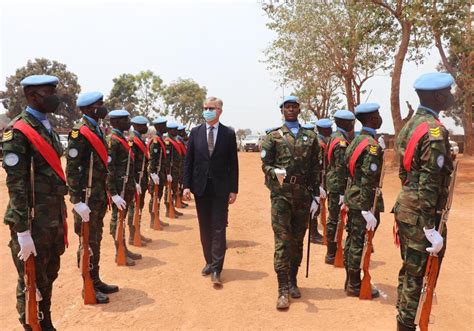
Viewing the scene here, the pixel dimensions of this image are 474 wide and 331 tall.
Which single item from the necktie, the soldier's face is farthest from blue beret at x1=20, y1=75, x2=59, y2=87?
the soldier's face

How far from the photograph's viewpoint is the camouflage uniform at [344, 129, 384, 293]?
16.0 ft

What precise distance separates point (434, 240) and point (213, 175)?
10.1 feet

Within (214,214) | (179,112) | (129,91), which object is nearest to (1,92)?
(129,91)

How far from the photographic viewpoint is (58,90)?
4384cm

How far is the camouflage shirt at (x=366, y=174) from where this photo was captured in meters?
4.86

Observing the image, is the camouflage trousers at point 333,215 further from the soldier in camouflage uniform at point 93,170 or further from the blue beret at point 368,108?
the soldier in camouflage uniform at point 93,170

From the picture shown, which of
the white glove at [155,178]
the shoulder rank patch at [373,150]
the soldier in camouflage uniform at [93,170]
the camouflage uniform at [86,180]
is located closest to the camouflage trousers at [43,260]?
the soldier in camouflage uniform at [93,170]

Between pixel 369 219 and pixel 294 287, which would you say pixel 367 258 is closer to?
pixel 369 219

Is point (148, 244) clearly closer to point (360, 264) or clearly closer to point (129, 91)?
point (360, 264)

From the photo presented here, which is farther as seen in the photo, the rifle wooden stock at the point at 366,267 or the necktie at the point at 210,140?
the necktie at the point at 210,140

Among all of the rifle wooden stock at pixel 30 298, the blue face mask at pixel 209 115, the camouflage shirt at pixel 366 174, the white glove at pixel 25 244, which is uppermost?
the blue face mask at pixel 209 115

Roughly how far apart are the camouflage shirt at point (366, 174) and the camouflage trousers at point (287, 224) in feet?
2.04

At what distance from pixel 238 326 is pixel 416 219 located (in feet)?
7.19

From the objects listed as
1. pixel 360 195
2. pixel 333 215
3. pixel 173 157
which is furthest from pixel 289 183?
pixel 173 157
